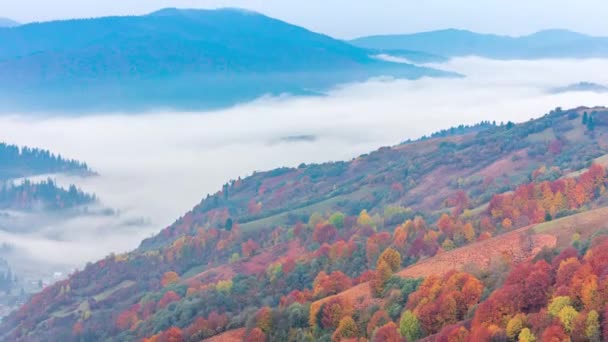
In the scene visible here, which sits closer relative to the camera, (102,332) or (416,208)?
(102,332)

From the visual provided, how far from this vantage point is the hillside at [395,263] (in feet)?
216

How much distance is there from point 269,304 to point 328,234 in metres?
40.0

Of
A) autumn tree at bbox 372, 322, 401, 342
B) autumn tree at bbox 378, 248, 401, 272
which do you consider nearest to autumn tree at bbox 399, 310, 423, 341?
autumn tree at bbox 372, 322, 401, 342

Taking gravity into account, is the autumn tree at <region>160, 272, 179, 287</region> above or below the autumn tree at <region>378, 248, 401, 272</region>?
below

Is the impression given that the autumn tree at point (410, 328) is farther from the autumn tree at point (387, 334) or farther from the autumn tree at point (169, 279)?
the autumn tree at point (169, 279)

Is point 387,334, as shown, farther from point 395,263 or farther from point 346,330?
point 395,263

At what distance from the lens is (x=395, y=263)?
302 feet

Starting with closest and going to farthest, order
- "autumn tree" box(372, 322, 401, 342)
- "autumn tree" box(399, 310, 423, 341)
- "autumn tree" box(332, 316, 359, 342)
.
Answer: "autumn tree" box(372, 322, 401, 342) < "autumn tree" box(399, 310, 423, 341) < "autumn tree" box(332, 316, 359, 342)

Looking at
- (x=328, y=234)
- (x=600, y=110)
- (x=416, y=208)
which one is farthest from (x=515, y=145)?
(x=328, y=234)

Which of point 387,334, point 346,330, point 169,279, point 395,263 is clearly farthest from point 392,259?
point 169,279

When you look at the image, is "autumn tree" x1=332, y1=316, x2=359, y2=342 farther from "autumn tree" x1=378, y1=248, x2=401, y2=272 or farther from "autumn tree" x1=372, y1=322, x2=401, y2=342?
"autumn tree" x1=378, y1=248, x2=401, y2=272

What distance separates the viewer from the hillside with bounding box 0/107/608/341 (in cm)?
6588

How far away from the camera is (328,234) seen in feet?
452

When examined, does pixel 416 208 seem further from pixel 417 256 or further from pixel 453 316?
pixel 453 316
